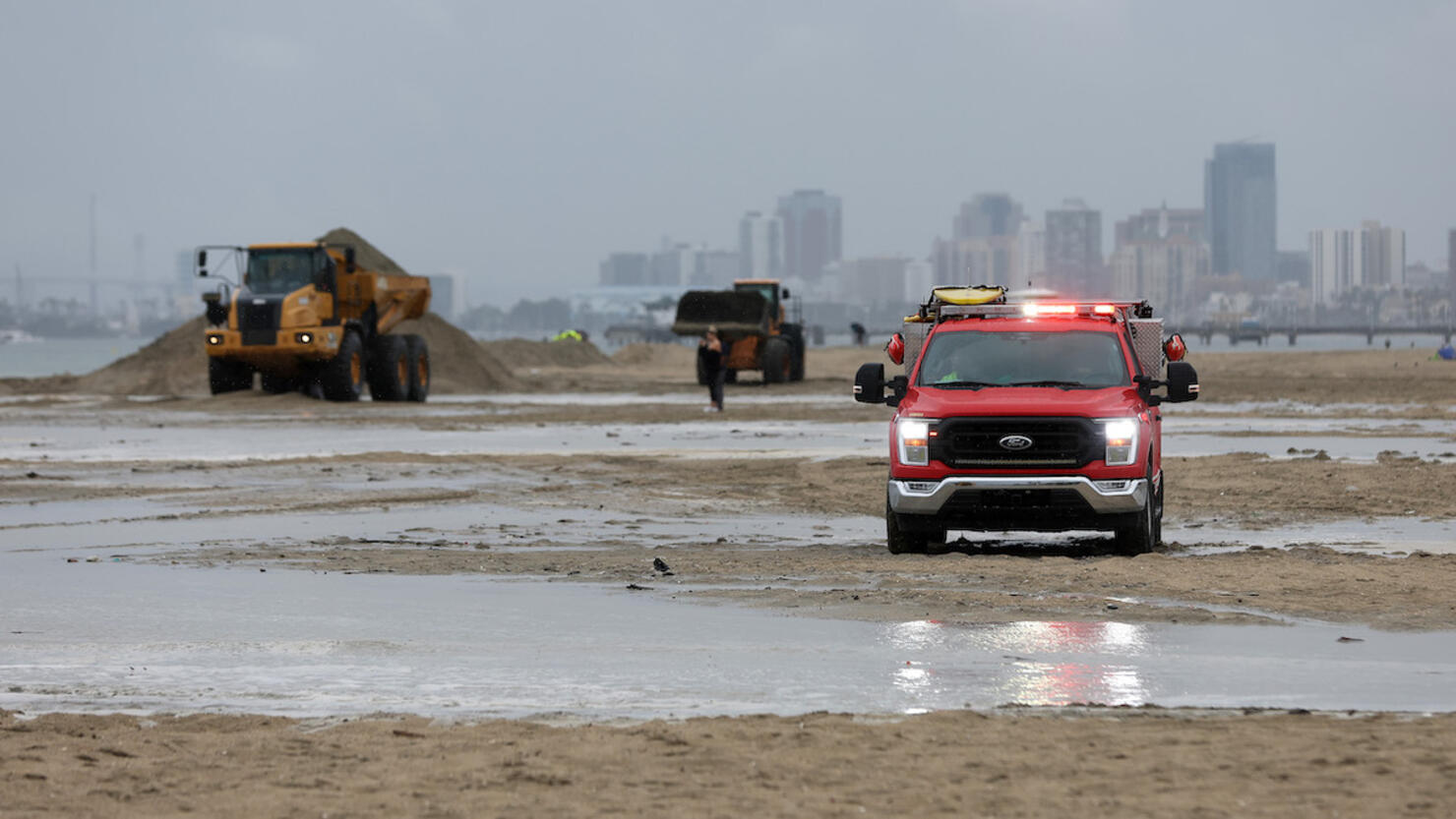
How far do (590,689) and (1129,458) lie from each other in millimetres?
6395

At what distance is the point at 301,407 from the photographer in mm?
43062

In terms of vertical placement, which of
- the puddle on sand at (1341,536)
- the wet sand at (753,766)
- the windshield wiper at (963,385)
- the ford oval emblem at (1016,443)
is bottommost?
the puddle on sand at (1341,536)

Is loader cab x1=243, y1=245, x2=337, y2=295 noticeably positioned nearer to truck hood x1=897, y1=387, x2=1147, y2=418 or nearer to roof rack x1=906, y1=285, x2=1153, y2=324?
roof rack x1=906, y1=285, x2=1153, y2=324

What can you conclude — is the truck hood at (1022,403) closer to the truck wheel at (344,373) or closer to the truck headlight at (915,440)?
the truck headlight at (915,440)

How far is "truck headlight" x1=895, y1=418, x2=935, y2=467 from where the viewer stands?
48.2ft

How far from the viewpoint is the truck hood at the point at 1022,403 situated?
1456cm

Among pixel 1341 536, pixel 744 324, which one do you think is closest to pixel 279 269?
pixel 744 324

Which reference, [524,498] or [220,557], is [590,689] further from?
[524,498]

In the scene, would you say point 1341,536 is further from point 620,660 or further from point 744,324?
point 744,324

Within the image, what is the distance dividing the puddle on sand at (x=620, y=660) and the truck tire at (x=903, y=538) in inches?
109

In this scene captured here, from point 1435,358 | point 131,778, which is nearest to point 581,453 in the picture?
point 131,778

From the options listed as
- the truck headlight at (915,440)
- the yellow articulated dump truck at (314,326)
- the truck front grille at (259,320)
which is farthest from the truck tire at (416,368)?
the truck headlight at (915,440)

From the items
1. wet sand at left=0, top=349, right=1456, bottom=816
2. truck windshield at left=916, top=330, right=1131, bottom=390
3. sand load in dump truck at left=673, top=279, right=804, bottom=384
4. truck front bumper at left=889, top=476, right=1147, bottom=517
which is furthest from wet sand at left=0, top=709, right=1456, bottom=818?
sand load in dump truck at left=673, top=279, right=804, bottom=384

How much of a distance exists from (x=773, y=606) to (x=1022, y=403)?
10.9ft
